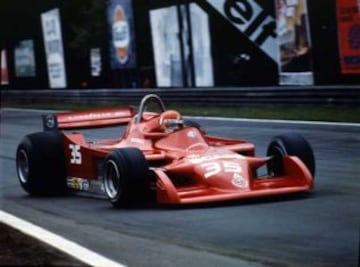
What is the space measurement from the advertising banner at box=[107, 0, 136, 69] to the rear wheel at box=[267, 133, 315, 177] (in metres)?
18.6

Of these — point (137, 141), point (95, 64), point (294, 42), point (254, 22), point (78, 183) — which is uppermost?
point (254, 22)

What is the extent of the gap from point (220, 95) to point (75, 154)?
49.2ft

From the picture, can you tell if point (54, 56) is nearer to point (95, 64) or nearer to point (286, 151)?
point (95, 64)

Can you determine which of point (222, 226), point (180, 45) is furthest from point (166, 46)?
point (222, 226)

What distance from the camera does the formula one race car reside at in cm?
901

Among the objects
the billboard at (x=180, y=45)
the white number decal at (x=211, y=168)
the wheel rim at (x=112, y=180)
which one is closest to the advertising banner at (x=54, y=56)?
the billboard at (x=180, y=45)

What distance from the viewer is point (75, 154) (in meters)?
10.6

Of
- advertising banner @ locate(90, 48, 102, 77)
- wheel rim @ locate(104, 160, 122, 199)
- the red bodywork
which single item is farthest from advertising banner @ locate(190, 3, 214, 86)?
wheel rim @ locate(104, 160, 122, 199)

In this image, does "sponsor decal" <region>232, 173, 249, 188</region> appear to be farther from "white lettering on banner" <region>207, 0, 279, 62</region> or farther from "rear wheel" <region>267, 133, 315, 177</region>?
"white lettering on banner" <region>207, 0, 279, 62</region>

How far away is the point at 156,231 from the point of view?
7973mm

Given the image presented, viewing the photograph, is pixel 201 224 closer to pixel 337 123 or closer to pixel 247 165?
pixel 247 165

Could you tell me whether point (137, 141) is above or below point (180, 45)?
below

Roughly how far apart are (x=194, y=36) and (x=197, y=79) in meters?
1.40

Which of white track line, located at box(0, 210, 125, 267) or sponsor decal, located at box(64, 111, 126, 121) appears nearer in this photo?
white track line, located at box(0, 210, 125, 267)
